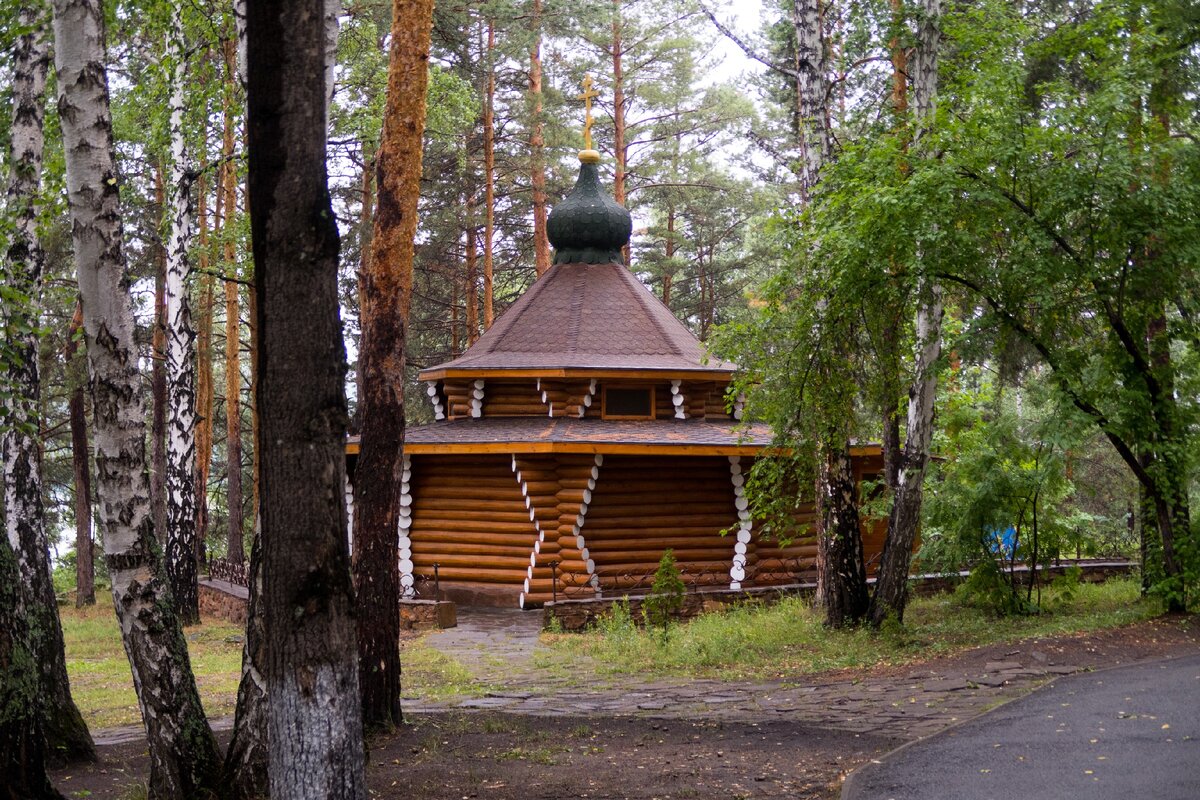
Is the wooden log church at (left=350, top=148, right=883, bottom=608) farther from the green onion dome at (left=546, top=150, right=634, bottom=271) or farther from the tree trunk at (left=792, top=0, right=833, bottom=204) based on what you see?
the tree trunk at (left=792, top=0, right=833, bottom=204)

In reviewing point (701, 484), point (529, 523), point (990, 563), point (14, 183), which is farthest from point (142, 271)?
point (990, 563)

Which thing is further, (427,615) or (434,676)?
(427,615)

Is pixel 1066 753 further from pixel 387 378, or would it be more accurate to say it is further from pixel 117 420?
pixel 117 420

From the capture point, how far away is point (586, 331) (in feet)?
67.5

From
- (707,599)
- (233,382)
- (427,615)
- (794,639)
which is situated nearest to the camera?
A: (794,639)

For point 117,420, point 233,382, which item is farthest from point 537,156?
point 117,420

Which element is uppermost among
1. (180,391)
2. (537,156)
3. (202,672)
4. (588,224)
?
(537,156)

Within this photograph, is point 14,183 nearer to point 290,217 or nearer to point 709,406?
point 290,217

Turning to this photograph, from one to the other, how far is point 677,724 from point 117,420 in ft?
16.2

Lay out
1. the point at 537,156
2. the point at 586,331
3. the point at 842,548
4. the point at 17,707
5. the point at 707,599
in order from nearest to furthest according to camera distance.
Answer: the point at 17,707 → the point at 842,548 → the point at 707,599 → the point at 586,331 → the point at 537,156

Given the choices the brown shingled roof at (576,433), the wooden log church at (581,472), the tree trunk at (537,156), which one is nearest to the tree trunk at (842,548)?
the brown shingled roof at (576,433)

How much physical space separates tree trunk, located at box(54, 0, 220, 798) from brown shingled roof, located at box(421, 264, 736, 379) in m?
12.8

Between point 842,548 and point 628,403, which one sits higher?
point 628,403

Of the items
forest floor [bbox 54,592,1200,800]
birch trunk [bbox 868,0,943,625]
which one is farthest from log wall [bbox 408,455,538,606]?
birch trunk [bbox 868,0,943,625]
